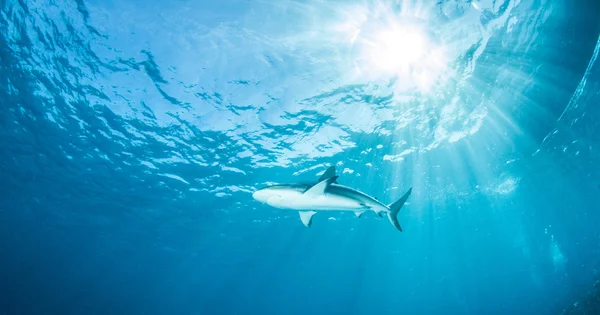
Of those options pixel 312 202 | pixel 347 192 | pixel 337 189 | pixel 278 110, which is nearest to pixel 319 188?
pixel 312 202

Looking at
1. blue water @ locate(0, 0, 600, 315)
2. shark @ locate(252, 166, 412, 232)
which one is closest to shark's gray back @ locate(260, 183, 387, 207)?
shark @ locate(252, 166, 412, 232)

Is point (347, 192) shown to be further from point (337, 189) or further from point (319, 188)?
point (319, 188)

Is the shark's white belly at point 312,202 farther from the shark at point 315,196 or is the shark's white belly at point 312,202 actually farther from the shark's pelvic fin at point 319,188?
the shark's pelvic fin at point 319,188

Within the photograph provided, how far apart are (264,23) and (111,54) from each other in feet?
20.2

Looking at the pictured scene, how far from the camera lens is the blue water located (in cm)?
915

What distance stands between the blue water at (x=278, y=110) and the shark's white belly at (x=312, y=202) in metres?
6.26

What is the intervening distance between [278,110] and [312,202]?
852 centimetres

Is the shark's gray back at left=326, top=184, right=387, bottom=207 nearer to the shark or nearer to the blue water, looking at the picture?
the shark

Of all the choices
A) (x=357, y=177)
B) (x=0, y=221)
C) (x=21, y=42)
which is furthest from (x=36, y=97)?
(x=0, y=221)

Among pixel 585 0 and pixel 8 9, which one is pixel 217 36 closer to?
pixel 8 9

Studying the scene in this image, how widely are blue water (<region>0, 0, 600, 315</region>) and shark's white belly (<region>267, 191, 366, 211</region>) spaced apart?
20.5ft

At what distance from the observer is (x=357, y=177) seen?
20594mm

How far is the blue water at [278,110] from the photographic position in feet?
30.0

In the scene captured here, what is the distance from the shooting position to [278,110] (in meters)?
12.7
